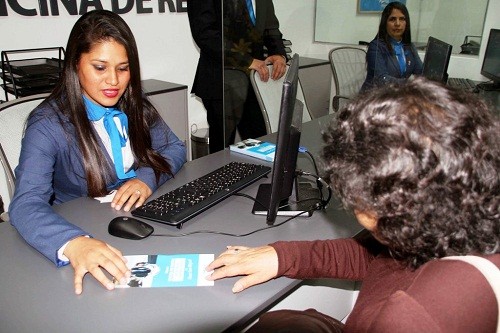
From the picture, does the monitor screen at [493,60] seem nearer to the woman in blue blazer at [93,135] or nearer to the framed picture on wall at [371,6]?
the framed picture on wall at [371,6]

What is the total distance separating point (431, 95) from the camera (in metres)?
0.63

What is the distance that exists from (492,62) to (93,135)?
289 cm

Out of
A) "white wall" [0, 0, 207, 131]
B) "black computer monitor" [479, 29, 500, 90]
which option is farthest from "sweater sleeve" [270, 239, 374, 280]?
"black computer monitor" [479, 29, 500, 90]

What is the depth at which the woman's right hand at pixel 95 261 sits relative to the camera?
→ 882mm

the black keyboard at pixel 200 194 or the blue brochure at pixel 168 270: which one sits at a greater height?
the black keyboard at pixel 200 194

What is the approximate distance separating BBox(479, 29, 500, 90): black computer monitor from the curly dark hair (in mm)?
2716

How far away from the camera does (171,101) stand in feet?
9.91

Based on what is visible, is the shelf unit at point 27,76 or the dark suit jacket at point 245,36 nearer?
the shelf unit at point 27,76

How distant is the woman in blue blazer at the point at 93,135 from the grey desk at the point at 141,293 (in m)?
0.11

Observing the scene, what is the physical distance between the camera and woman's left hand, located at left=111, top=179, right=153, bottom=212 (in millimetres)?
1232

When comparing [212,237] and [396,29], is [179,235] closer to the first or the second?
[212,237]

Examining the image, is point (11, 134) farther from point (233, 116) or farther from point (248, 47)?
point (248, 47)

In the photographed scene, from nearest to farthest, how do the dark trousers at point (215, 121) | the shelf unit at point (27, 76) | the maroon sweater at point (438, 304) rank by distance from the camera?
the maroon sweater at point (438, 304)
the shelf unit at point (27, 76)
the dark trousers at point (215, 121)

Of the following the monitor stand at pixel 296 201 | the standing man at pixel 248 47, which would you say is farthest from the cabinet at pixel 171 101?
the monitor stand at pixel 296 201
